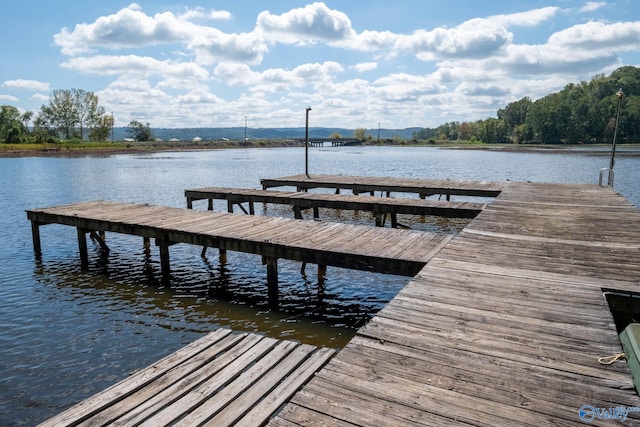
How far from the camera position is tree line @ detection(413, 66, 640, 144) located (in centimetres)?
11819

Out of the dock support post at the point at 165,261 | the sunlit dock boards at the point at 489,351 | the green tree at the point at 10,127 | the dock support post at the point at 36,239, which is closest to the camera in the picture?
the sunlit dock boards at the point at 489,351

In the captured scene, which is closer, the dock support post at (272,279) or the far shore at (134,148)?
the dock support post at (272,279)

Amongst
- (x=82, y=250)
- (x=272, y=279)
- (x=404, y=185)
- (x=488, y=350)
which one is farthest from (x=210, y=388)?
(x=404, y=185)

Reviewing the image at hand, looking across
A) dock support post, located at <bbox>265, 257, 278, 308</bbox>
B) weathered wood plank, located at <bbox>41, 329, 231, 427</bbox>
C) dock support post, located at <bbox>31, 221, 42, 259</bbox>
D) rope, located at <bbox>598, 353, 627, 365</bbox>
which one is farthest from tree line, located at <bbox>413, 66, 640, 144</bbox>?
weathered wood plank, located at <bbox>41, 329, 231, 427</bbox>

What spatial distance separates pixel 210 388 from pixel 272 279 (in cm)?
565

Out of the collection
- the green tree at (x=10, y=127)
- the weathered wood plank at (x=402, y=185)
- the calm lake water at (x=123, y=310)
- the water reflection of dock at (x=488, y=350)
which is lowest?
the calm lake water at (x=123, y=310)

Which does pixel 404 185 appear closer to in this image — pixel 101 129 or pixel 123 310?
pixel 123 310

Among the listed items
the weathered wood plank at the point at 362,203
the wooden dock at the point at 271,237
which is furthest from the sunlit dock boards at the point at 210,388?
the weathered wood plank at the point at 362,203

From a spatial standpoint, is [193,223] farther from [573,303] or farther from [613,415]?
[613,415]

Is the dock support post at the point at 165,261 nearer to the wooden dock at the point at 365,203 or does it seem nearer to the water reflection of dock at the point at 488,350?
the wooden dock at the point at 365,203

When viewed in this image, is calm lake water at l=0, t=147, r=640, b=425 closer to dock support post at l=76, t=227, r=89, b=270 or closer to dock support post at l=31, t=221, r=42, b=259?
dock support post at l=76, t=227, r=89, b=270

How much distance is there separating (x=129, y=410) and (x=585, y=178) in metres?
46.1

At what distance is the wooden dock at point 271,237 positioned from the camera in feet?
28.3

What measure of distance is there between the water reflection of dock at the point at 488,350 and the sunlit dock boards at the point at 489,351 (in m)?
0.01
